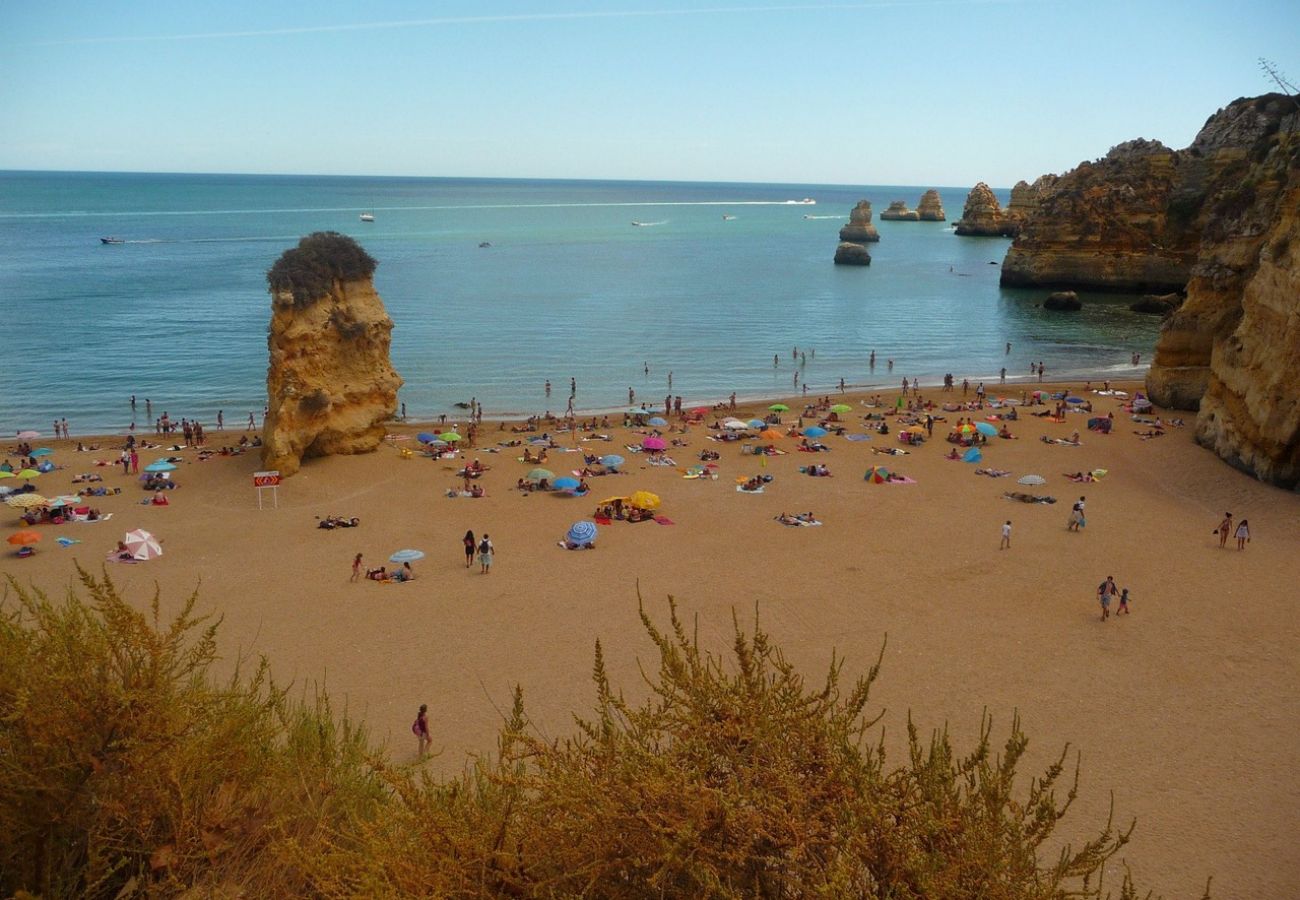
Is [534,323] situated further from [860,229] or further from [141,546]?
Answer: [860,229]

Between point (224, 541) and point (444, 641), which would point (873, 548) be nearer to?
point (444, 641)

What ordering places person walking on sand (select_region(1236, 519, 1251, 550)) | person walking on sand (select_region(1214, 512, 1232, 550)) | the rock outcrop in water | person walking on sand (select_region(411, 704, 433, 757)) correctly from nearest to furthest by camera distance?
person walking on sand (select_region(411, 704, 433, 757)), person walking on sand (select_region(1236, 519, 1251, 550)), person walking on sand (select_region(1214, 512, 1232, 550)), the rock outcrop in water

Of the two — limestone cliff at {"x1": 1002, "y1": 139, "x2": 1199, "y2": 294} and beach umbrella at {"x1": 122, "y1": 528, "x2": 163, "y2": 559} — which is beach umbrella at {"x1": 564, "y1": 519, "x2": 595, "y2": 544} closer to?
beach umbrella at {"x1": 122, "y1": 528, "x2": 163, "y2": 559}

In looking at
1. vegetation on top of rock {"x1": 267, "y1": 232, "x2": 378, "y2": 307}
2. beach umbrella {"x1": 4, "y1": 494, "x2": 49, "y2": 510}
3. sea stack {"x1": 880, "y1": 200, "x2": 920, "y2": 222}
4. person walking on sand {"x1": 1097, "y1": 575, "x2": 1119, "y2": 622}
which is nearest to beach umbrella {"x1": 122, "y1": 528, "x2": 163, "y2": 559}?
beach umbrella {"x1": 4, "y1": 494, "x2": 49, "y2": 510}

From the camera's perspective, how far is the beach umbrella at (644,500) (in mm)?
23250

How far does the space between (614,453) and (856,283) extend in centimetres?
5840

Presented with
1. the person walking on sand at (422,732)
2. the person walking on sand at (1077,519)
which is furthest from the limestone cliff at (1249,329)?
the person walking on sand at (422,732)

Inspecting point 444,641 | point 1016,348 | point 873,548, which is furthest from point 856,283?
point 444,641

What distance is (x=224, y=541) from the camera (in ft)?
70.4

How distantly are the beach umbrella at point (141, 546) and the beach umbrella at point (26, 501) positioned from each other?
3.88 metres

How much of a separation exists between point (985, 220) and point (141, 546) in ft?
457

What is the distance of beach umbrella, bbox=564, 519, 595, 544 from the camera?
20.9 metres

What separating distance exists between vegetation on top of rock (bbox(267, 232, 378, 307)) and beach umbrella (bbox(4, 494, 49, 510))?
780 cm

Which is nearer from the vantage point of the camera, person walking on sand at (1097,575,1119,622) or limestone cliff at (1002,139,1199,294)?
person walking on sand at (1097,575,1119,622)
